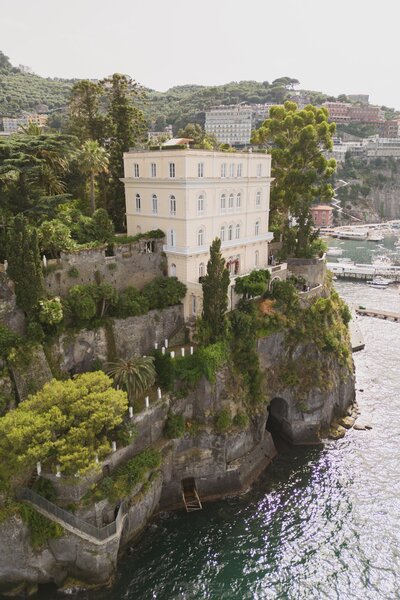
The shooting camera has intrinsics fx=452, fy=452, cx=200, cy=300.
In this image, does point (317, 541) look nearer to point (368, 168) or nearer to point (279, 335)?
A: point (279, 335)

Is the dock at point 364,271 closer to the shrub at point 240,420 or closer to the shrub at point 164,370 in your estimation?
the shrub at point 240,420

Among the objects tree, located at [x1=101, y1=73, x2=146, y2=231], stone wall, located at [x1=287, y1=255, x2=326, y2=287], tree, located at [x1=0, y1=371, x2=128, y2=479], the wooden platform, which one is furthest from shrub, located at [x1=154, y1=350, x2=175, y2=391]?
stone wall, located at [x1=287, y1=255, x2=326, y2=287]

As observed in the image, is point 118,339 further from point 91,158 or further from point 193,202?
point 91,158

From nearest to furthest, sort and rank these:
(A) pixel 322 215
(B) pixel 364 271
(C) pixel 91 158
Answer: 1. (C) pixel 91 158
2. (B) pixel 364 271
3. (A) pixel 322 215

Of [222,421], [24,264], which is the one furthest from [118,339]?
[222,421]

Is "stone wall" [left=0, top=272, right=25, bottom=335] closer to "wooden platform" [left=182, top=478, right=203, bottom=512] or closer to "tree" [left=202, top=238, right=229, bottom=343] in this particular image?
"tree" [left=202, top=238, right=229, bottom=343]
